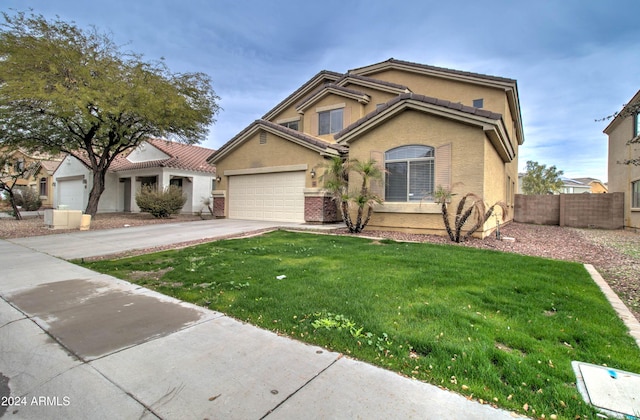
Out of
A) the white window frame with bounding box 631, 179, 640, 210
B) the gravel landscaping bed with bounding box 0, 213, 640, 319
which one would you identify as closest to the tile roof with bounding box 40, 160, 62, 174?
the gravel landscaping bed with bounding box 0, 213, 640, 319

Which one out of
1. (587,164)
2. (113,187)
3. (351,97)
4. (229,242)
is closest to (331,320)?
(229,242)

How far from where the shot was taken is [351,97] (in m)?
17.4

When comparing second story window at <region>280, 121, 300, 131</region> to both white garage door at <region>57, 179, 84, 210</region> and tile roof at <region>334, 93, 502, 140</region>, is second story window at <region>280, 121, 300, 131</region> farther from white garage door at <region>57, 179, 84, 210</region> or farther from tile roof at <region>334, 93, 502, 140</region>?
white garage door at <region>57, 179, 84, 210</region>

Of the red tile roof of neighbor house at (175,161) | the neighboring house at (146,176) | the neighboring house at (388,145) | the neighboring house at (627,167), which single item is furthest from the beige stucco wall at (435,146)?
the neighboring house at (146,176)

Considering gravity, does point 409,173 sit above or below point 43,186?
below

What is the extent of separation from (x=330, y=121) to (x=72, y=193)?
23.6 meters

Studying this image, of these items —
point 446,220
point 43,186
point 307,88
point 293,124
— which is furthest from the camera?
point 43,186

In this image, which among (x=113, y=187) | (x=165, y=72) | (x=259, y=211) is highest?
(x=165, y=72)

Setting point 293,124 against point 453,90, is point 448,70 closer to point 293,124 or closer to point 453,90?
point 453,90

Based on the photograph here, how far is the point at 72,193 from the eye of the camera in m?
27.0

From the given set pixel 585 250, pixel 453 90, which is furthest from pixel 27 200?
pixel 585 250

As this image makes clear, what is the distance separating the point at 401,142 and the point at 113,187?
76.8ft

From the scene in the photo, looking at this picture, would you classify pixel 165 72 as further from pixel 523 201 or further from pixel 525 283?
pixel 523 201

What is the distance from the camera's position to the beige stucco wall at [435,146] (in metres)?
10.1
